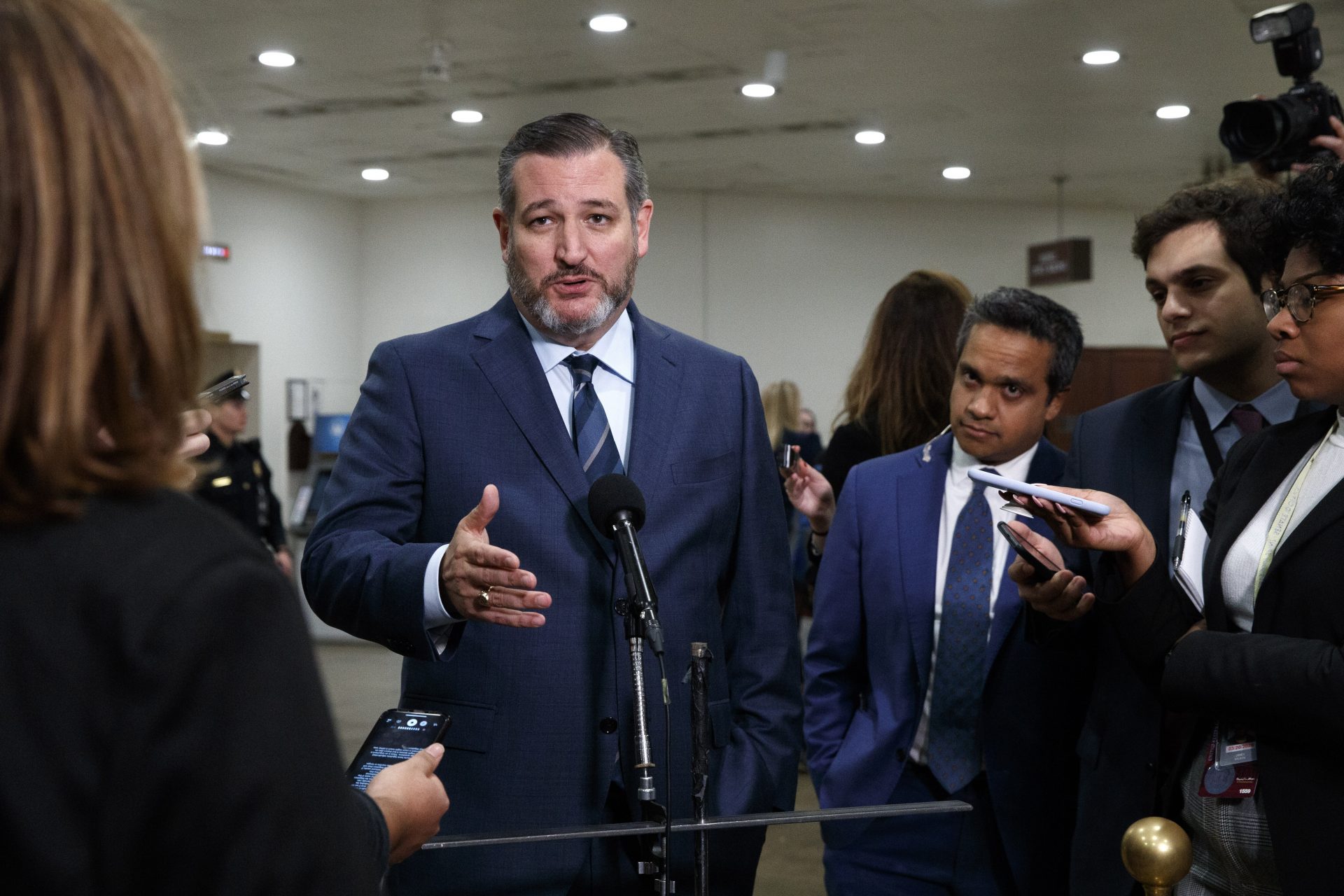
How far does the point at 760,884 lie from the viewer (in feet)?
14.5

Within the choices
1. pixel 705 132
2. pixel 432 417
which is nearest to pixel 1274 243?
pixel 432 417

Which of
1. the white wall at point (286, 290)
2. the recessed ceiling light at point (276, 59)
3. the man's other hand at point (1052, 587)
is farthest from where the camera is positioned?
the white wall at point (286, 290)

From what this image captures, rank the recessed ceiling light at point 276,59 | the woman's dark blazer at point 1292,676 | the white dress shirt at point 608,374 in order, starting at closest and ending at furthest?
the woman's dark blazer at point 1292,676 → the white dress shirt at point 608,374 → the recessed ceiling light at point 276,59

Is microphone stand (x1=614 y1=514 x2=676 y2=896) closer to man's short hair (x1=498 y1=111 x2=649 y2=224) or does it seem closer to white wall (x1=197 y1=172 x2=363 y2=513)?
man's short hair (x1=498 y1=111 x2=649 y2=224)

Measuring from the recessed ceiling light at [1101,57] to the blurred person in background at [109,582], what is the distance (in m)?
7.24

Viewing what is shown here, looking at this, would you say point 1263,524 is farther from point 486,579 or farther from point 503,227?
point 503,227

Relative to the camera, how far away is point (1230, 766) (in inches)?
71.0

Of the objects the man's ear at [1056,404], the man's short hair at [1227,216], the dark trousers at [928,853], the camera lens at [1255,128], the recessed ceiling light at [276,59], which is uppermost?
the recessed ceiling light at [276,59]

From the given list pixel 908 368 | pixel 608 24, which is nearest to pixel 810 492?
pixel 908 368

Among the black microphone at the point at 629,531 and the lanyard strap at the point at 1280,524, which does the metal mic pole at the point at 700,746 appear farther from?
the lanyard strap at the point at 1280,524

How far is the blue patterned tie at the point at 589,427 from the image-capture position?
6.57 ft

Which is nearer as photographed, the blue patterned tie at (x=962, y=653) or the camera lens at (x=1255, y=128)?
the blue patterned tie at (x=962, y=653)

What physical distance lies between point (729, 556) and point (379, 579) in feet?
1.98

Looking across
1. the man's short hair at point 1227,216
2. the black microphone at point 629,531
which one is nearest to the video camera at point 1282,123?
the man's short hair at point 1227,216
